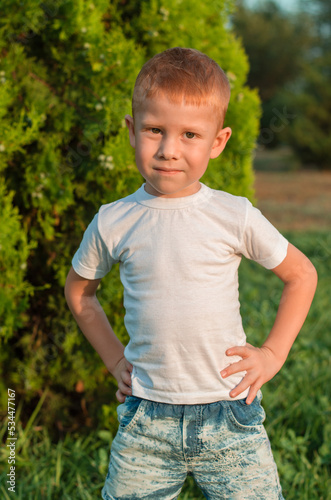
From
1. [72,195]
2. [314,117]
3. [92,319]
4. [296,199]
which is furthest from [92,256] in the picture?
[314,117]

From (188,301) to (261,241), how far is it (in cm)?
30

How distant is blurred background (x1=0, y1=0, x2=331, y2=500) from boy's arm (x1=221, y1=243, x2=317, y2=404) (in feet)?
3.86

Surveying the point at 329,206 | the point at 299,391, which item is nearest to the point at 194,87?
the point at 299,391

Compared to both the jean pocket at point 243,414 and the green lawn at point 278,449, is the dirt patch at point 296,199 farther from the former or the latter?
the jean pocket at point 243,414

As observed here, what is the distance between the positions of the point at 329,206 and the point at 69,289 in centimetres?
1083

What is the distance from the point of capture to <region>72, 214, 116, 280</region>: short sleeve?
1.81 meters

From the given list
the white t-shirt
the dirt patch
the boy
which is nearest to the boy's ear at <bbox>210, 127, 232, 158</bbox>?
the boy

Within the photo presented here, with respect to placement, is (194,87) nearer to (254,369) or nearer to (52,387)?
(254,369)

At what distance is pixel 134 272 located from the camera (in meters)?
1.74

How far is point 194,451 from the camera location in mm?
1697

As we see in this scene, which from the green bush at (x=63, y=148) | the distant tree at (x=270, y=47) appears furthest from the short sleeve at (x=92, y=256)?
the distant tree at (x=270, y=47)

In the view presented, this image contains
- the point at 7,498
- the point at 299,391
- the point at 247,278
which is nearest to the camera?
the point at 7,498

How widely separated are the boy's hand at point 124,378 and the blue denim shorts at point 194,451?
1.8 inches

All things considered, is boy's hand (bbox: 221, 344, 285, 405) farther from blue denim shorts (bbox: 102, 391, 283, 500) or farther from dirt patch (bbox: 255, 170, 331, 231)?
dirt patch (bbox: 255, 170, 331, 231)
